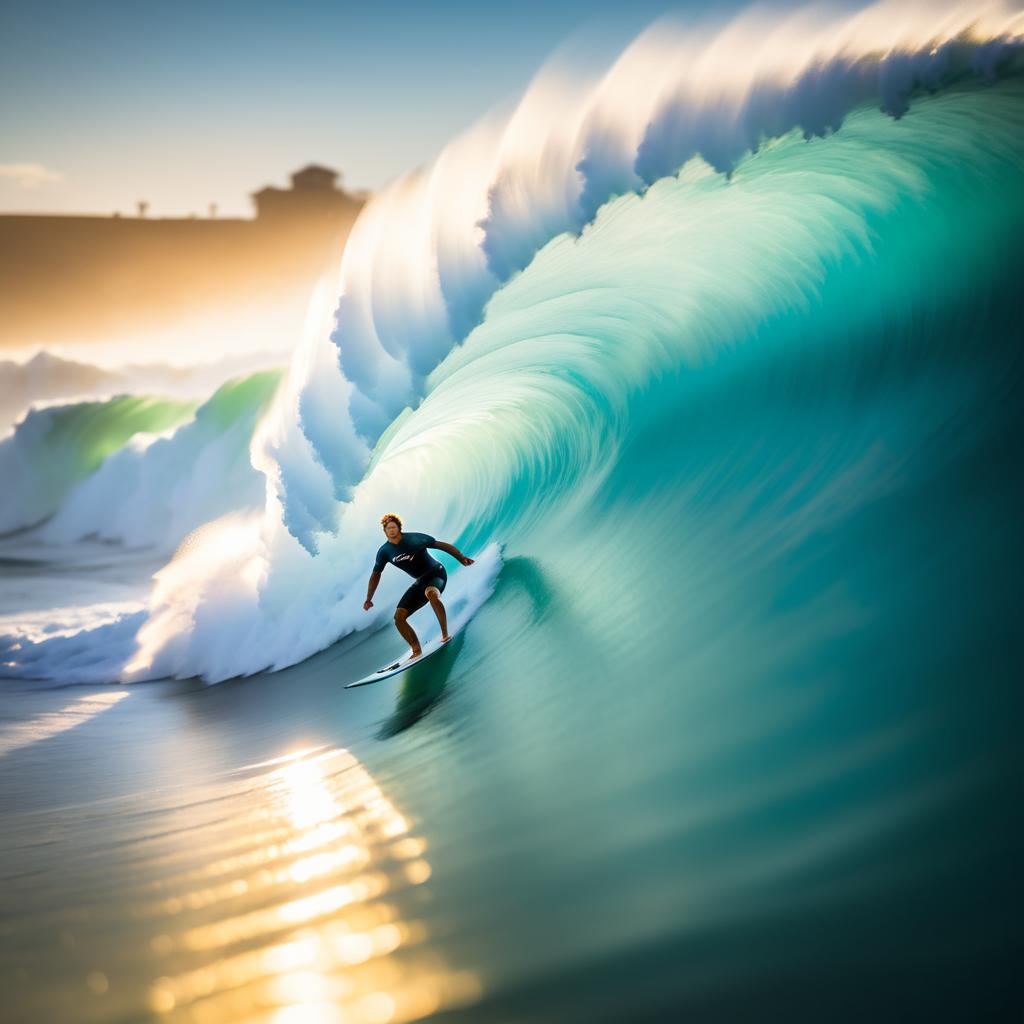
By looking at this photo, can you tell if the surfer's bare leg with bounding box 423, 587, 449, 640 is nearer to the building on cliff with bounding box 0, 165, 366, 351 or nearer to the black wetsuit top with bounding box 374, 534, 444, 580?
the black wetsuit top with bounding box 374, 534, 444, 580

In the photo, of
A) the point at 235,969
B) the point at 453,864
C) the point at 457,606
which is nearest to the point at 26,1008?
the point at 235,969

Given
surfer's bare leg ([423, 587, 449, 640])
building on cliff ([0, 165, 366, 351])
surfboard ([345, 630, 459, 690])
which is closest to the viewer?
surfer's bare leg ([423, 587, 449, 640])

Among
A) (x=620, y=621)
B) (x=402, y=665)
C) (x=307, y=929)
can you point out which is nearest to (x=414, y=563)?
(x=402, y=665)

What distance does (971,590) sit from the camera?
335cm

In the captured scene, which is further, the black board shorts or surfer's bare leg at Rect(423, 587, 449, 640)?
the black board shorts

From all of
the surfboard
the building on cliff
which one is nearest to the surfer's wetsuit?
the surfboard

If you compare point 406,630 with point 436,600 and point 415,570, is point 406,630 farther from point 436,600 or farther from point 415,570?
point 415,570

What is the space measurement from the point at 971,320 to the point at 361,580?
4.73 metres

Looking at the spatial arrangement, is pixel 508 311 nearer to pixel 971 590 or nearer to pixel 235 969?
pixel 971 590

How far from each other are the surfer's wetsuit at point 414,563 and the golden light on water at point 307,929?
2.06 metres

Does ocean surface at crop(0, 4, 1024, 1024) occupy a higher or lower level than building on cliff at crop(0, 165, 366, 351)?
lower

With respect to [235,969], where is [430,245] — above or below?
above

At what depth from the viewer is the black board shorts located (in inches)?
214

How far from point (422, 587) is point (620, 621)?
1260 mm
